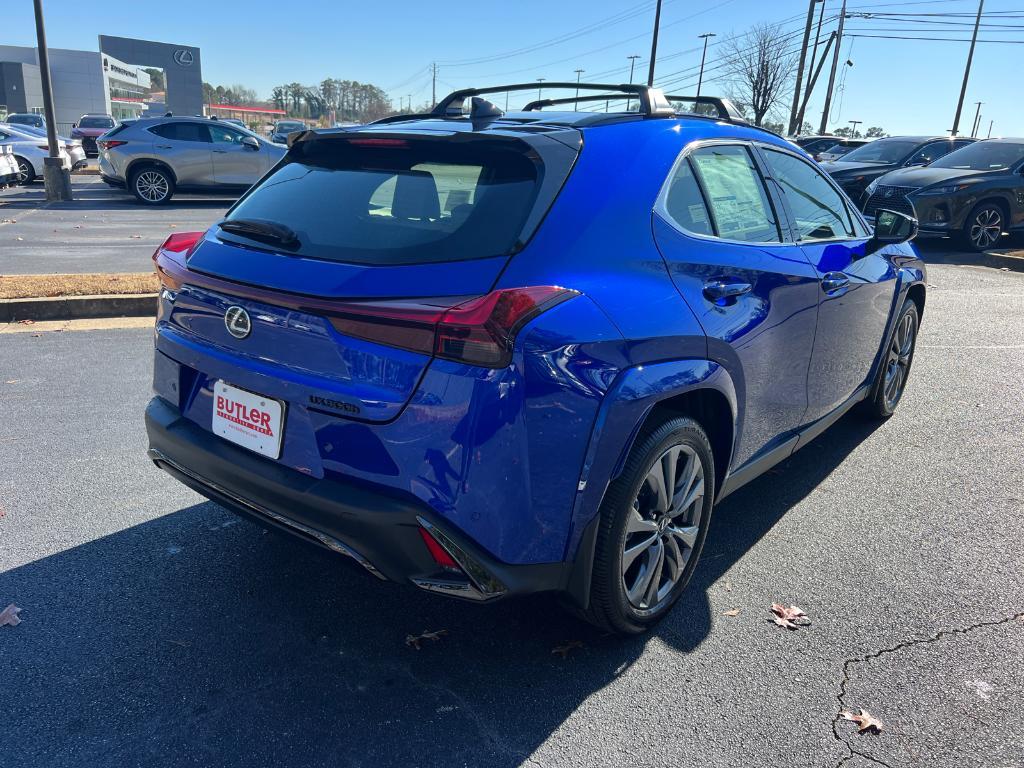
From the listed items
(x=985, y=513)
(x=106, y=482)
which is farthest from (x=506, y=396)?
(x=985, y=513)

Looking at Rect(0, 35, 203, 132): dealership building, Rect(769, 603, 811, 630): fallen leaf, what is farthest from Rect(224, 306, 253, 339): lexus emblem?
Rect(0, 35, 203, 132): dealership building

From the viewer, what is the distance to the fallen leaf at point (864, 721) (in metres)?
2.52

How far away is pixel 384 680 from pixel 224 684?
0.51 meters

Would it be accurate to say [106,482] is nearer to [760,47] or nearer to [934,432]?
[934,432]

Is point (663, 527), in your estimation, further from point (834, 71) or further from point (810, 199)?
point (834, 71)

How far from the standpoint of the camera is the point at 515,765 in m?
2.30

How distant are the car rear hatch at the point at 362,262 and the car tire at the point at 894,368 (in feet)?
10.3

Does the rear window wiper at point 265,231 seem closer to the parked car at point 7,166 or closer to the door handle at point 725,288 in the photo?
the door handle at point 725,288

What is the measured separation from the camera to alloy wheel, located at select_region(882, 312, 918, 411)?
5059 millimetres

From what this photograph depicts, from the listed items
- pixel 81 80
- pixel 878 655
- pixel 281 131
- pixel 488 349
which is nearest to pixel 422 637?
pixel 488 349

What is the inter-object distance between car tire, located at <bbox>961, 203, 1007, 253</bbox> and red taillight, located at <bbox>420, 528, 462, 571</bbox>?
43.9 ft

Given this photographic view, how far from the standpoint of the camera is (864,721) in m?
2.55

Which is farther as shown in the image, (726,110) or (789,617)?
(726,110)

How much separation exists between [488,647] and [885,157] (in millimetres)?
16775
